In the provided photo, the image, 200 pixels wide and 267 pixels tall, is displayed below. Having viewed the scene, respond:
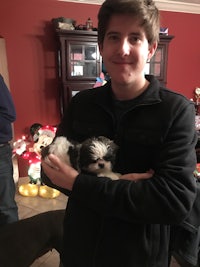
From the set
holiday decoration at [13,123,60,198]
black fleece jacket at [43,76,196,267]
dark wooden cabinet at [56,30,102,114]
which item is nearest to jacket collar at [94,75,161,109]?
black fleece jacket at [43,76,196,267]

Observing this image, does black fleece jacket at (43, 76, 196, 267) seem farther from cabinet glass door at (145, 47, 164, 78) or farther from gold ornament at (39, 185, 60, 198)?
cabinet glass door at (145, 47, 164, 78)

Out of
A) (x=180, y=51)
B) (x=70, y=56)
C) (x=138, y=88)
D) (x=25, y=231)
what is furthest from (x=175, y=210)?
(x=180, y=51)

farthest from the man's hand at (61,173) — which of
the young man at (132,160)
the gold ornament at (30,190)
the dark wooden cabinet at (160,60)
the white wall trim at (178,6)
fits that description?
the white wall trim at (178,6)

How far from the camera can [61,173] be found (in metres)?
0.78

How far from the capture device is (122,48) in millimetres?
730

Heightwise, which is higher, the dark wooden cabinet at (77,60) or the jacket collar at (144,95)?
the dark wooden cabinet at (77,60)

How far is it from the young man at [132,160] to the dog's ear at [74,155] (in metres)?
0.05

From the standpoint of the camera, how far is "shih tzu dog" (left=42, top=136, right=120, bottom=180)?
2.63 feet

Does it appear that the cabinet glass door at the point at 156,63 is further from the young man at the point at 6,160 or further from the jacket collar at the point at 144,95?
the jacket collar at the point at 144,95

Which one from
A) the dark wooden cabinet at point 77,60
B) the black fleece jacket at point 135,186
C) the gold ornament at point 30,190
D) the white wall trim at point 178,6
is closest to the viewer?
the black fleece jacket at point 135,186

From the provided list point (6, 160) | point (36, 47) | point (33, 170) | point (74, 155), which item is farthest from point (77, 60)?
point (74, 155)

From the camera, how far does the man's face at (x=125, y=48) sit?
0.73 meters

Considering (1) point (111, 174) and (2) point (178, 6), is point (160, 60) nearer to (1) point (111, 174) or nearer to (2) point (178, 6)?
(2) point (178, 6)

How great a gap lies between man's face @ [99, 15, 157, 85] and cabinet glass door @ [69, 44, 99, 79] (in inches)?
84.7
